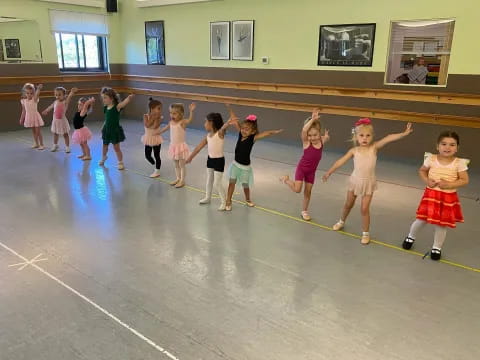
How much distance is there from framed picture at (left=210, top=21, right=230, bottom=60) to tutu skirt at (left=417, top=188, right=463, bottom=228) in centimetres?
584

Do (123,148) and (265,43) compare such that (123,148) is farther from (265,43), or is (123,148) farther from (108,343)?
(108,343)

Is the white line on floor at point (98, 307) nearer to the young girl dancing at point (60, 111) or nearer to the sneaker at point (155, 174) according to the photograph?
the sneaker at point (155, 174)

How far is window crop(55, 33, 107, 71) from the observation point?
359 inches

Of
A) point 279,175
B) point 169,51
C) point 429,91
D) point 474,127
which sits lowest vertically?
point 279,175

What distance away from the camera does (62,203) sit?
4324mm

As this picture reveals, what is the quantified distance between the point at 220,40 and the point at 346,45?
2.67 metres

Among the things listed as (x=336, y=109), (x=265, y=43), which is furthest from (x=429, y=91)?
(x=265, y=43)

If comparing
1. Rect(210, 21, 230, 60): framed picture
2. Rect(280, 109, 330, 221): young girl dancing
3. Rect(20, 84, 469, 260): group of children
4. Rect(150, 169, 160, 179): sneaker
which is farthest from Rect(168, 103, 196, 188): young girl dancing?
Rect(210, 21, 230, 60): framed picture

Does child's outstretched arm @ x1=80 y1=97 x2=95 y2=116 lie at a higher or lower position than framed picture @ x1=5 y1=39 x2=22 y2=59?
lower

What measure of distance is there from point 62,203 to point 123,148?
276 cm

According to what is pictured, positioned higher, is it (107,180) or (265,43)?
(265,43)

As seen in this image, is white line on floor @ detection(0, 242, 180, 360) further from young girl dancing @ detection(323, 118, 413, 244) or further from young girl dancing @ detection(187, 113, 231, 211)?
young girl dancing @ detection(323, 118, 413, 244)

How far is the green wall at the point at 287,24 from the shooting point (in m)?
5.64

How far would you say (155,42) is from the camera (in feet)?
30.2
